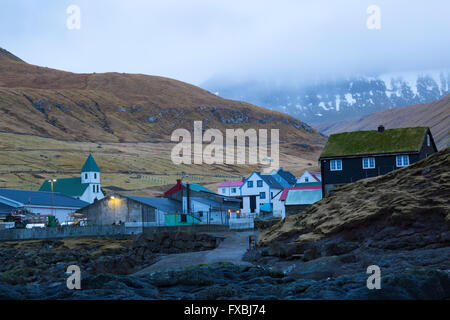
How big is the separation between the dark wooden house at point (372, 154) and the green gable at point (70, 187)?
5925 cm

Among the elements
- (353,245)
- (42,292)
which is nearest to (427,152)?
(353,245)

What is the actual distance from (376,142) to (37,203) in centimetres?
4775

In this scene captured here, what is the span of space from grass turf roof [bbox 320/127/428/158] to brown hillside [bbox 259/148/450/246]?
1741 cm

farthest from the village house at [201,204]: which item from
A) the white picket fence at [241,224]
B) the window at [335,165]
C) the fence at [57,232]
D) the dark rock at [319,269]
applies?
the dark rock at [319,269]

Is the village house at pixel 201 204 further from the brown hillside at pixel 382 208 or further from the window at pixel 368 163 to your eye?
the brown hillside at pixel 382 208

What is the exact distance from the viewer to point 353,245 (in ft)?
98.4

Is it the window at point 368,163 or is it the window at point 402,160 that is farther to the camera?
the window at point 368,163

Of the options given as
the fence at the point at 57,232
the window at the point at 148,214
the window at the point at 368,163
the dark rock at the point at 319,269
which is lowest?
the dark rock at the point at 319,269

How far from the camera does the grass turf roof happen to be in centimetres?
5675

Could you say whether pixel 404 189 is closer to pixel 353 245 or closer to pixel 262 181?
pixel 353 245

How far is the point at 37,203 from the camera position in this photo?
78.4 m

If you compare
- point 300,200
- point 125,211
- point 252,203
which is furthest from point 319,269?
point 252,203

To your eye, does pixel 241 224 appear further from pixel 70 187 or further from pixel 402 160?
pixel 70 187

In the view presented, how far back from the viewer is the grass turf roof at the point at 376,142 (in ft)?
186
